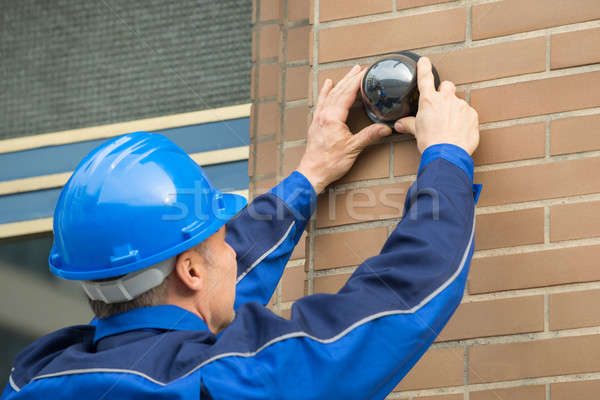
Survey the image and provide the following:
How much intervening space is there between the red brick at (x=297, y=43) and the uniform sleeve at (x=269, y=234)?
0.51 m

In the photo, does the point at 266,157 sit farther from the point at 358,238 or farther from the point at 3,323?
the point at 3,323

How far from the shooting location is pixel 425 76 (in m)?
2.28

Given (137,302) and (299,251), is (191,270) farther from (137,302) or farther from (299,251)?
(299,251)

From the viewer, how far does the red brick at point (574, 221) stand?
7.07ft

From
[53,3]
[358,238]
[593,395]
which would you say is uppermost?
[53,3]

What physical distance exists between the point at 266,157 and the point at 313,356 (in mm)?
1451

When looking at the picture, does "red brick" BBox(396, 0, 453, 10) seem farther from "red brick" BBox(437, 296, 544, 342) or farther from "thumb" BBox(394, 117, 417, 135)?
"red brick" BBox(437, 296, 544, 342)

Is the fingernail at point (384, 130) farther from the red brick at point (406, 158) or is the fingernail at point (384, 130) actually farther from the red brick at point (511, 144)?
the red brick at point (511, 144)

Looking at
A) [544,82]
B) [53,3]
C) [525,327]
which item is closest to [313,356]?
[525,327]

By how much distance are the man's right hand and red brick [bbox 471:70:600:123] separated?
6cm

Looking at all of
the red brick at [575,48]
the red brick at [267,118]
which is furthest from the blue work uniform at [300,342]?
the red brick at [267,118]

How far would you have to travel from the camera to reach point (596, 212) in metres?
2.16

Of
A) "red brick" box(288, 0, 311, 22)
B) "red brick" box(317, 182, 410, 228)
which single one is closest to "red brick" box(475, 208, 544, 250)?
"red brick" box(317, 182, 410, 228)

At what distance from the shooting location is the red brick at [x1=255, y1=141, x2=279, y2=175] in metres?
2.99
